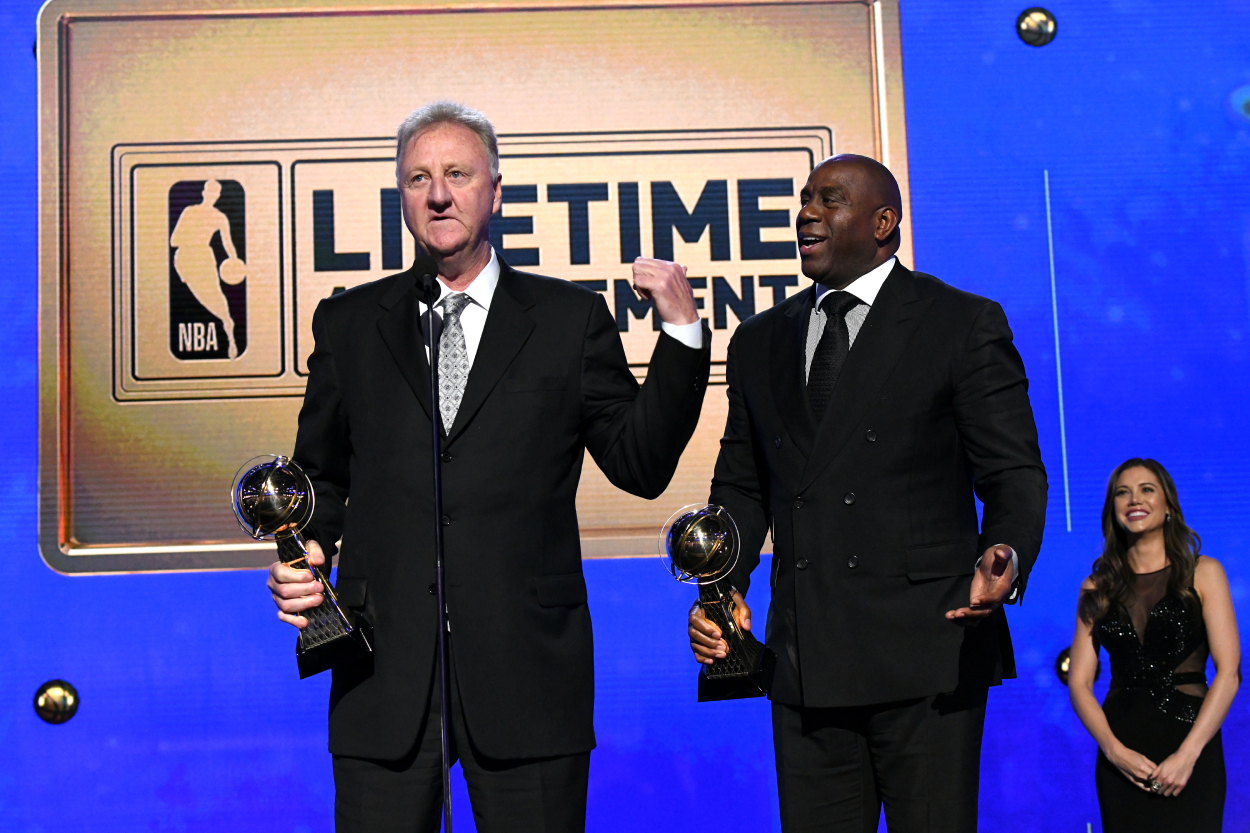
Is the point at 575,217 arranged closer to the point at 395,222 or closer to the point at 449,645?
the point at 395,222

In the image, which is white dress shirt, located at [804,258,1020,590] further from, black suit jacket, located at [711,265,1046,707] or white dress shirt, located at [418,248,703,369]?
white dress shirt, located at [418,248,703,369]

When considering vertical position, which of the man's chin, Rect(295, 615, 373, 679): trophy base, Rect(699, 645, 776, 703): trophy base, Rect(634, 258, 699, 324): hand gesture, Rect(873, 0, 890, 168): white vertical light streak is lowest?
Rect(699, 645, 776, 703): trophy base

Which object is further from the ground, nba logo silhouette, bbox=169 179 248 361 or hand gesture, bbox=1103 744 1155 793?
nba logo silhouette, bbox=169 179 248 361

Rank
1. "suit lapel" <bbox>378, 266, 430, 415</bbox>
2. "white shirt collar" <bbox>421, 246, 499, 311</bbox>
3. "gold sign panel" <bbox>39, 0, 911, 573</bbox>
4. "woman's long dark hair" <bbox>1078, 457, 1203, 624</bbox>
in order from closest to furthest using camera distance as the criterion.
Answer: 1. "suit lapel" <bbox>378, 266, 430, 415</bbox>
2. "white shirt collar" <bbox>421, 246, 499, 311</bbox>
3. "woman's long dark hair" <bbox>1078, 457, 1203, 624</bbox>
4. "gold sign panel" <bbox>39, 0, 911, 573</bbox>

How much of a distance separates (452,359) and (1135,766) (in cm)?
211

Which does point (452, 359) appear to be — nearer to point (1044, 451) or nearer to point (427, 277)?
point (427, 277)

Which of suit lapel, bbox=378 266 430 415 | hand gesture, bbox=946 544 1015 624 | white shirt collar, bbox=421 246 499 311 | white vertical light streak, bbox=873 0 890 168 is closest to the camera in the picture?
hand gesture, bbox=946 544 1015 624

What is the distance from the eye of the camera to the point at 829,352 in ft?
6.51

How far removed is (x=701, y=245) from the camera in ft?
10.8

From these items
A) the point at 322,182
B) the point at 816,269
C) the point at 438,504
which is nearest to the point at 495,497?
the point at 438,504

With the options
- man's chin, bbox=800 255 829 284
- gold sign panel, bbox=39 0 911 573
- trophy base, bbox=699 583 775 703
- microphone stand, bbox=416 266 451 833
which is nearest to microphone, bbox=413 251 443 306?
microphone stand, bbox=416 266 451 833

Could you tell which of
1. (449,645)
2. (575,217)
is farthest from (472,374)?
(575,217)

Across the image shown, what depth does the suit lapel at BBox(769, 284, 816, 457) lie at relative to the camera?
1938 mm

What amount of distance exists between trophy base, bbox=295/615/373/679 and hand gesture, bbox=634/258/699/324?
641mm
